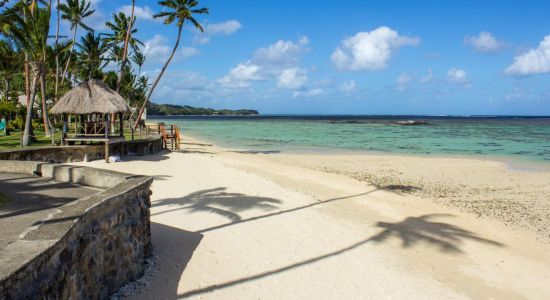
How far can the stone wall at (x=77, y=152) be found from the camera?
13297 millimetres

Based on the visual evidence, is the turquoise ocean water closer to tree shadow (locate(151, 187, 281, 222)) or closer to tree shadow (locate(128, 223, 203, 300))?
tree shadow (locate(151, 187, 281, 222))

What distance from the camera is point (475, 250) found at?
8.66 metres

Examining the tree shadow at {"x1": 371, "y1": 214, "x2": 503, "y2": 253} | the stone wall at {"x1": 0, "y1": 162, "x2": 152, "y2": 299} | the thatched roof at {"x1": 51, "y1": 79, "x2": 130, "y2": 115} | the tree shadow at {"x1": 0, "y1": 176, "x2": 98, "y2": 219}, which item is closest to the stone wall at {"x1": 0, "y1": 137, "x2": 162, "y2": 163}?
the thatched roof at {"x1": 51, "y1": 79, "x2": 130, "y2": 115}

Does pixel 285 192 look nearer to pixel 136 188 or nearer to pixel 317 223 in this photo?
pixel 317 223

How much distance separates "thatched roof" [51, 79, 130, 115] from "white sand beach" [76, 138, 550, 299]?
3.33 metres

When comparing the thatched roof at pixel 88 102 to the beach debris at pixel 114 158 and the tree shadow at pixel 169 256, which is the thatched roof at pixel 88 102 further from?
the tree shadow at pixel 169 256

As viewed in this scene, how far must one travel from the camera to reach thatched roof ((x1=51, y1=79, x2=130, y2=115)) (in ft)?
61.5

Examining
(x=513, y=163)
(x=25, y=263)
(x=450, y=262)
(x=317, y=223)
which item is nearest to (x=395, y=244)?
(x=450, y=262)

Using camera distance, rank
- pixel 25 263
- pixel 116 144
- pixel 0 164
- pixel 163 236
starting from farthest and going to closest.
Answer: pixel 116 144 → pixel 0 164 → pixel 163 236 → pixel 25 263

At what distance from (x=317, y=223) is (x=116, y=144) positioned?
11.7 meters

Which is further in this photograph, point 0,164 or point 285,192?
point 285,192

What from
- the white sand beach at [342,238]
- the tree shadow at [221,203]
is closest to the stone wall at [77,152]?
the white sand beach at [342,238]

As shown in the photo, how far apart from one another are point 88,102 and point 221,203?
11.2m

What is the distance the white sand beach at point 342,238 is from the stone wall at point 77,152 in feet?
2.24
